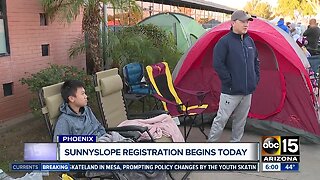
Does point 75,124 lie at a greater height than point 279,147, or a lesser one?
greater

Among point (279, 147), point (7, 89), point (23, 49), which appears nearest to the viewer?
point (279, 147)

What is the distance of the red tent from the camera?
4.93 meters

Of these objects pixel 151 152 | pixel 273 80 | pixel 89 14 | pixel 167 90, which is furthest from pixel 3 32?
pixel 273 80

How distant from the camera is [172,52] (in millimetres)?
7266

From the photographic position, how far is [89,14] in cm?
605

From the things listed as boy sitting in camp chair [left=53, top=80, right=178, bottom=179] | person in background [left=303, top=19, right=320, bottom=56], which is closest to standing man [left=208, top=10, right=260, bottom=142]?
boy sitting in camp chair [left=53, top=80, right=178, bottom=179]

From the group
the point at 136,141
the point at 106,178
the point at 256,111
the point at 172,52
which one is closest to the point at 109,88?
the point at 136,141

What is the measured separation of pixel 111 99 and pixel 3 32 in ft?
7.14

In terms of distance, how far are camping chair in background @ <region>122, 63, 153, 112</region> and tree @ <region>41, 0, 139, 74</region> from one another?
62 cm

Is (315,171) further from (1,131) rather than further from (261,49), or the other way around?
(1,131)

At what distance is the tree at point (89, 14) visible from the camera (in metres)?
5.45

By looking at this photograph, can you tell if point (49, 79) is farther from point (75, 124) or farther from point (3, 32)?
point (75, 124)

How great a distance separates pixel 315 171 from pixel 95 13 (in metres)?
4.05

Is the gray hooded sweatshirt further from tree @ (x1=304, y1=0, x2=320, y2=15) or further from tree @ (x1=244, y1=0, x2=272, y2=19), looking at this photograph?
tree @ (x1=244, y1=0, x2=272, y2=19)
